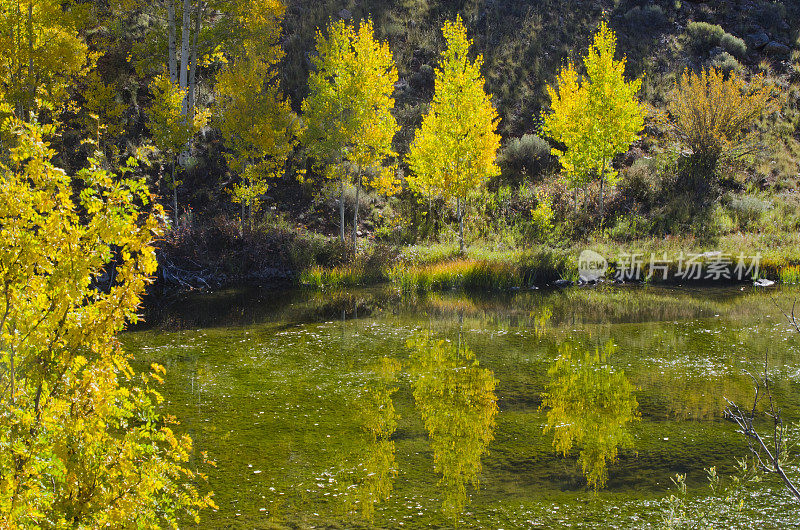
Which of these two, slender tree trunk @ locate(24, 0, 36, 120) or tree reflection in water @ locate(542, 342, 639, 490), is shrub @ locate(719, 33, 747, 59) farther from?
slender tree trunk @ locate(24, 0, 36, 120)

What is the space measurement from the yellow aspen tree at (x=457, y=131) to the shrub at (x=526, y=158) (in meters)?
6.69

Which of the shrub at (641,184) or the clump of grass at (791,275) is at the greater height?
the shrub at (641,184)

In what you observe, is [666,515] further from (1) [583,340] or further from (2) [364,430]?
(1) [583,340]

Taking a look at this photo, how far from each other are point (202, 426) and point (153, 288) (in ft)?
36.4

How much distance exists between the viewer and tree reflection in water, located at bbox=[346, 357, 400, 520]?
5.65 metres

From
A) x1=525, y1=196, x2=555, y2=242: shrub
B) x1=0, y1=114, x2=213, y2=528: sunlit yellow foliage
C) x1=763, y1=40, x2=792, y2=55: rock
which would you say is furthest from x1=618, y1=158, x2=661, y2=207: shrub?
x1=0, y1=114, x2=213, y2=528: sunlit yellow foliage

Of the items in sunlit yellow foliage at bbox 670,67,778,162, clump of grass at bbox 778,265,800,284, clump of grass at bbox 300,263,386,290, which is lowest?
clump of grass at bbox 300,263,386,290

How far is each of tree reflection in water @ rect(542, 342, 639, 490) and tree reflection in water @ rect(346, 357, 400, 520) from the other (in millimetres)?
1897

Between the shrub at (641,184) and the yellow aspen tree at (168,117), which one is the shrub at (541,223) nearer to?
the shrub at (641,184)

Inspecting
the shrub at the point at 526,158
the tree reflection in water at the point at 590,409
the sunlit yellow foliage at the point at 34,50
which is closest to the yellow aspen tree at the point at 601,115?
the shrub at the point at 526,158

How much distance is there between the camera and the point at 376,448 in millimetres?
6695

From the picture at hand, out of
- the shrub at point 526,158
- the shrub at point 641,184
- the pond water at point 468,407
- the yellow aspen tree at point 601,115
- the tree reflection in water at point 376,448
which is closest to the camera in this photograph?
the pond water at point 468,407

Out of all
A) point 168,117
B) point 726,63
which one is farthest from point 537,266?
point 726,63

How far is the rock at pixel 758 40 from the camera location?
33.3m
